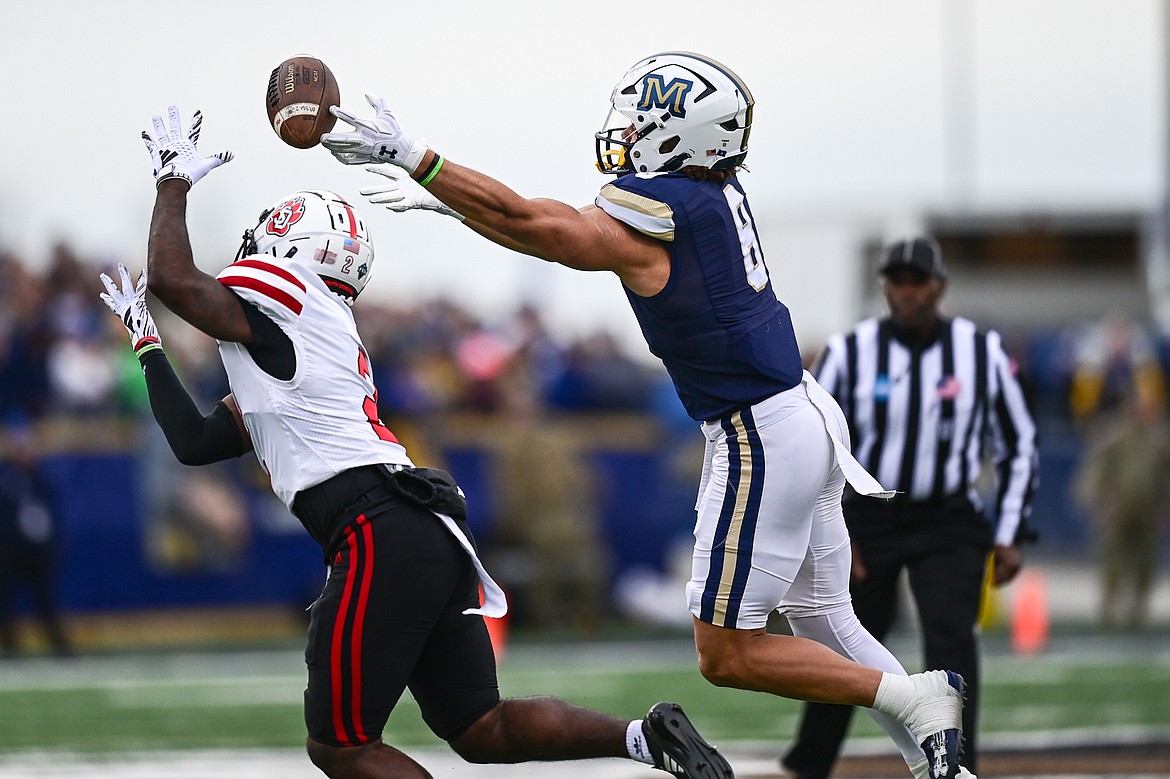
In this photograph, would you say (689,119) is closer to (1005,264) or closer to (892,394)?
(892,394)

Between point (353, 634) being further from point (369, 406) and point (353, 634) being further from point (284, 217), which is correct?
point (284, 217)

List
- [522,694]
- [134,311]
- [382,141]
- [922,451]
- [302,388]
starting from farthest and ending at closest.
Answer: [522,694] → [922,451] → [134,311] → [302,388] → [382,141]

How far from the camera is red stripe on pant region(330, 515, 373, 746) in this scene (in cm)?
422

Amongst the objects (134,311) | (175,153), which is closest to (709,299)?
(175,153)

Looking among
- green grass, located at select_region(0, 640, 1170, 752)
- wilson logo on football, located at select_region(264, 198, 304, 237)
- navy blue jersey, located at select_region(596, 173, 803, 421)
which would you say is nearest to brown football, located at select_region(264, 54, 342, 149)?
wilson logo on football, located at select_region(264, 198, 304, 237)

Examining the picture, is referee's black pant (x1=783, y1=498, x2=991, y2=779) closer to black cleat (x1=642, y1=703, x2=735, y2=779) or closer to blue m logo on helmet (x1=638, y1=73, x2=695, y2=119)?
black cleat (x1=642, y1=703, x2=735, y2=779)

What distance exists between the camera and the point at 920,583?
5.66m

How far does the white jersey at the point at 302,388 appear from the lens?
4.32 meters

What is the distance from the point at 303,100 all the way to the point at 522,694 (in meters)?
5.25

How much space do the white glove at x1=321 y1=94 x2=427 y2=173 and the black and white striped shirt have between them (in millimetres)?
2136

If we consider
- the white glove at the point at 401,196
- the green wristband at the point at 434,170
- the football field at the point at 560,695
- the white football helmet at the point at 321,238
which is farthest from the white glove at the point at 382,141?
the football field at the point at 560,695

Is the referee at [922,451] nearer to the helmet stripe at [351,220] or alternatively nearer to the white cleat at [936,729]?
the white cleat at [936,729]

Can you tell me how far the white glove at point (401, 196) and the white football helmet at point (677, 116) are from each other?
0.48 m

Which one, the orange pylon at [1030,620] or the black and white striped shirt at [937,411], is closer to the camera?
the black and white striped shirt at [937,411]
